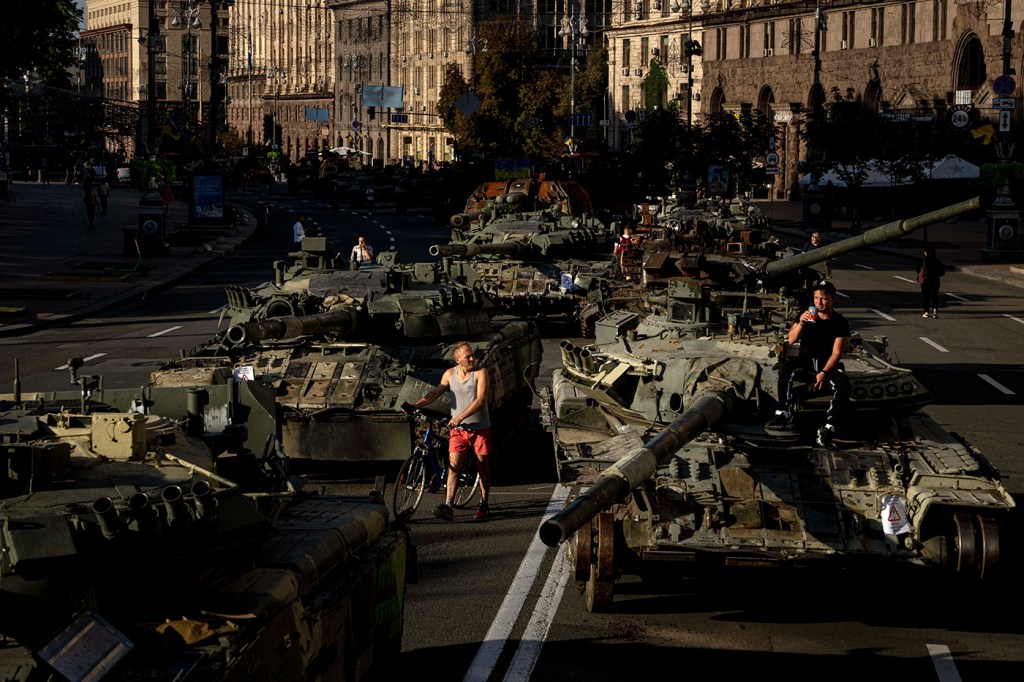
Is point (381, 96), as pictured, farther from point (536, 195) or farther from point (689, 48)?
point (536, 195)

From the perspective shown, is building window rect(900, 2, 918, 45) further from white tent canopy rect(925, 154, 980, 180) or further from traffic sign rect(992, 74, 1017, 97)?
traffic sign rect(992, 74, 1017, 97)

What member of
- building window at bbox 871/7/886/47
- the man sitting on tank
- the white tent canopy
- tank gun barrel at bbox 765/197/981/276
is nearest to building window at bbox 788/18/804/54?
building window at bbox 871/7/886/47

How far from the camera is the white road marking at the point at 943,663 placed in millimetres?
10810

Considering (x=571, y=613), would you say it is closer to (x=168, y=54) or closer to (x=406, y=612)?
(x=406, y=612)

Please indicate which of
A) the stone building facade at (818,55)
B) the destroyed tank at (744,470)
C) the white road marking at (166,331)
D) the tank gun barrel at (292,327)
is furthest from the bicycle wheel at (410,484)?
the stone building facade at (818,55)

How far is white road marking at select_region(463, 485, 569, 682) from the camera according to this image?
10.8 meters

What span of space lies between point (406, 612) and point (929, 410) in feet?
37.4

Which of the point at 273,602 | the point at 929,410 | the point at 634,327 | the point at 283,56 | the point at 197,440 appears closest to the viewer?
the point at 273,602

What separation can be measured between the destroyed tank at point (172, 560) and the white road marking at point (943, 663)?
3673 mm

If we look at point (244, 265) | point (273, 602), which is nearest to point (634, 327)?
point (273, 602)

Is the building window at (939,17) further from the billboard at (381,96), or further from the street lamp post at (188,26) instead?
the billboard at (381,96)

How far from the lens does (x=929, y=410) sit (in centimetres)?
2142

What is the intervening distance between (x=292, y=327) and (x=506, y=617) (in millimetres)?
5482

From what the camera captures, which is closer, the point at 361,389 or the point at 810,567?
the point at 810,567
